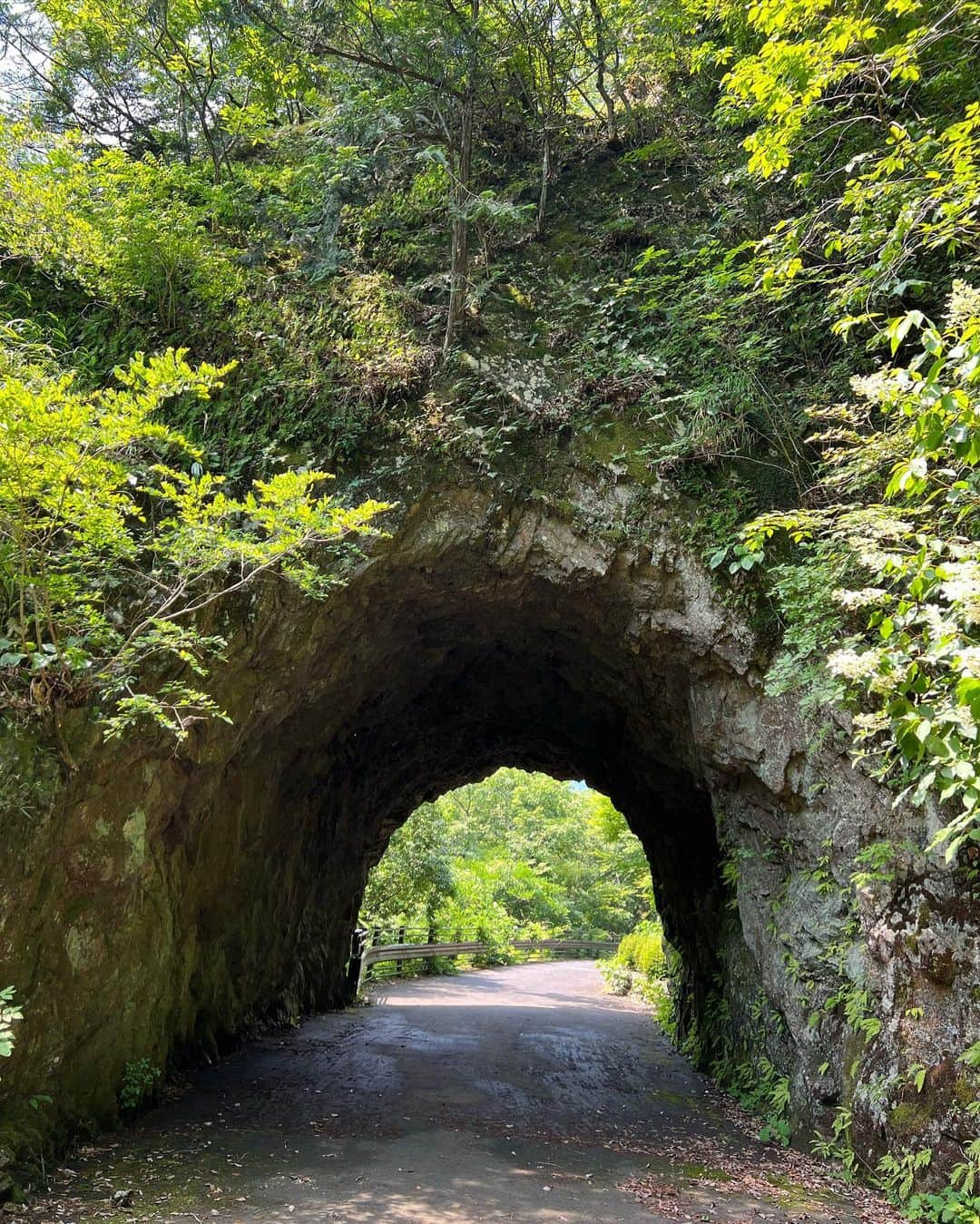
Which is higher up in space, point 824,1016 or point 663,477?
point 663,477

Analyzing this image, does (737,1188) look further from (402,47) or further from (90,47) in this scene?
(90,47)

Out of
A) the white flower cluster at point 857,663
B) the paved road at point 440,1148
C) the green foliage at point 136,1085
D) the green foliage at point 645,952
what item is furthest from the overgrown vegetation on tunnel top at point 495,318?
the green foliage at point 645,952

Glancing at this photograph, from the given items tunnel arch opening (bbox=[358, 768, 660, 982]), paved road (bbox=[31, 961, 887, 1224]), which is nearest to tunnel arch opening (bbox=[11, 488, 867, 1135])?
paved road (bbox=[31, 961, 887, 1224])

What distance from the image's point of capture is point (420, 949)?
60.8 ft

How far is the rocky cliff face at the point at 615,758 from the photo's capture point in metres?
4.91

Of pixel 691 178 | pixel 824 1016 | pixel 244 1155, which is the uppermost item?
pixel 691 178

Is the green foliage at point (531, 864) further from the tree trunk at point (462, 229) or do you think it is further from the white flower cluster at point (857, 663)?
the white flower cluster at point (857, 663)

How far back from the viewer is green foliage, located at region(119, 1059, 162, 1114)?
5755mm

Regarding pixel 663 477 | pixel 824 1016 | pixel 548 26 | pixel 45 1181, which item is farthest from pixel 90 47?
pixel 824 1016

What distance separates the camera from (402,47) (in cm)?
750

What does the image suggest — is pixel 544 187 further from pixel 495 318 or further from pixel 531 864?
pixel 531 864

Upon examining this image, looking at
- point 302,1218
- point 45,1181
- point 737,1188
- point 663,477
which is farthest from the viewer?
point 663,477

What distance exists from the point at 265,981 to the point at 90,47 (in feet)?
38.8

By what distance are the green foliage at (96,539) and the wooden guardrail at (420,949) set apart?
10778mm
